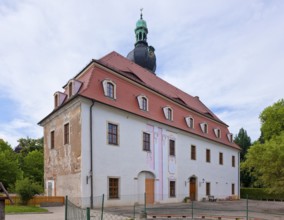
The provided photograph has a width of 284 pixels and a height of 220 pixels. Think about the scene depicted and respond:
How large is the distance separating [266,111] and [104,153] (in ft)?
80.5

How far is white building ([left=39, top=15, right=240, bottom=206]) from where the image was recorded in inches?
739

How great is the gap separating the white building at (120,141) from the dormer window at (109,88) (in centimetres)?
7

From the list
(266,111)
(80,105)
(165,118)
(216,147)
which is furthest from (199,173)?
(80,105)

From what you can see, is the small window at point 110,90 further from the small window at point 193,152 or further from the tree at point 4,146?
the tree at point 4,146

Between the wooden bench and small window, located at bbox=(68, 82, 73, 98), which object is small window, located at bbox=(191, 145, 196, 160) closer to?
the wooden bench

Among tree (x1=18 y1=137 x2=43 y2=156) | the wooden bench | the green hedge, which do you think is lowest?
the green hedge

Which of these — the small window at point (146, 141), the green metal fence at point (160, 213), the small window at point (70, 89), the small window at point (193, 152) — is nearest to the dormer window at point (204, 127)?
the small window at point (193, 152)

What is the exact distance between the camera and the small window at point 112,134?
20094mm

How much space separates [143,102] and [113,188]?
22.5 ft

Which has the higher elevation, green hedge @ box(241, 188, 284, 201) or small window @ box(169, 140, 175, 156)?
small window @ box(169, 140, 175, 156)

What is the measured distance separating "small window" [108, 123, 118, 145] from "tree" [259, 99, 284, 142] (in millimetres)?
22044

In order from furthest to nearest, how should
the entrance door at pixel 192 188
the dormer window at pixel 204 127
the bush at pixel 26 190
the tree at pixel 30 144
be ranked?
1. the tree at pixel 30 144
2. the dormer window at pixel 204 127
3. the entrance door at pixel 192 188
4. the bush at pixel 26 190

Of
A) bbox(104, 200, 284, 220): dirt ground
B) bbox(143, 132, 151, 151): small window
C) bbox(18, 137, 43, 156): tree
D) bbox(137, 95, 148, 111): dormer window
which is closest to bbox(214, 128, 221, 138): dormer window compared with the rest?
bbox(143, 132, 151, 151): small window

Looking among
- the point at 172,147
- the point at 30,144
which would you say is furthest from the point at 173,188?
the point at 30,144
